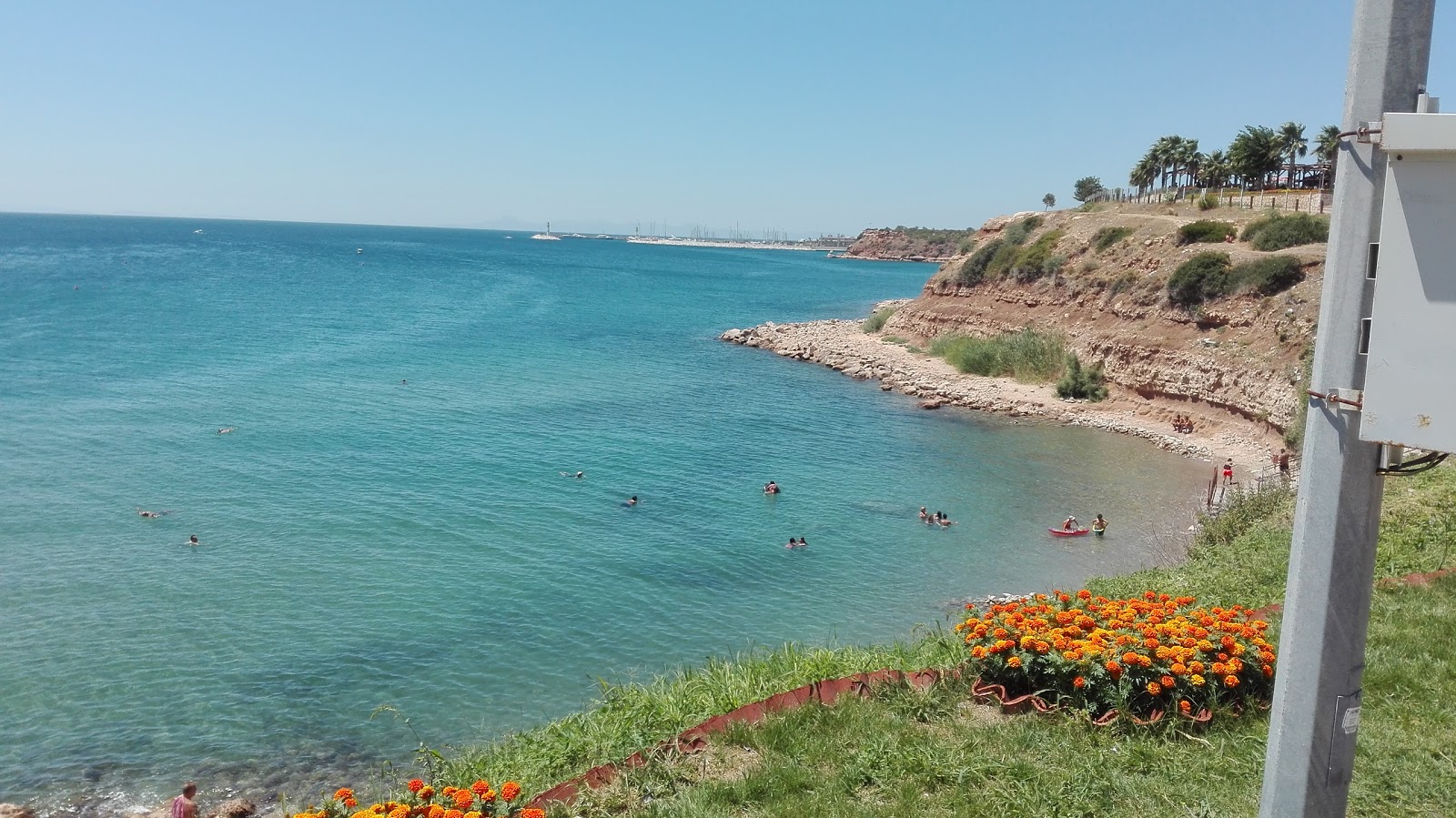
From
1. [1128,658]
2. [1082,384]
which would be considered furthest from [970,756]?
[1082,384]

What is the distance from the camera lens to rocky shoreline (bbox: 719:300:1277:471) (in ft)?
112

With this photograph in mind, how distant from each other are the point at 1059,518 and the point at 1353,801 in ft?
68.8

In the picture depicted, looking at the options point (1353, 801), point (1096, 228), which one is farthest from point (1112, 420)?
point (1353, 801)

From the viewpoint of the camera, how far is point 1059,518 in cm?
2656

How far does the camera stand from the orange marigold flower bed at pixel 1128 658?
25.1ft

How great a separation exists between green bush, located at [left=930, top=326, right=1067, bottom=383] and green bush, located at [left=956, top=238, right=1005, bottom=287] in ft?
23.3

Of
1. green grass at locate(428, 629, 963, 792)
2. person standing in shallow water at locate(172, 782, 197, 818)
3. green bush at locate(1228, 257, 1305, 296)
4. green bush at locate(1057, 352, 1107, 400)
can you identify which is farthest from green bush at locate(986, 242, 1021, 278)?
person standing in shallow water at locate(172, 782, 197, 818)

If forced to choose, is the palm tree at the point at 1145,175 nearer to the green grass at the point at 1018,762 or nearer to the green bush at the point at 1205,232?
the green bush at the point at 1205,232

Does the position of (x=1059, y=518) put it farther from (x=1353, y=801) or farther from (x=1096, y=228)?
(x=1096, y=228)

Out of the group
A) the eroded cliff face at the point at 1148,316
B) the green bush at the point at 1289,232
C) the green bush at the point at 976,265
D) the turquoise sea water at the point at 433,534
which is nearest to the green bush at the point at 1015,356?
the eroded cliff face at the point at 1148,316

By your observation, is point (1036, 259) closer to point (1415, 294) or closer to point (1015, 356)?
point (1015, 356)

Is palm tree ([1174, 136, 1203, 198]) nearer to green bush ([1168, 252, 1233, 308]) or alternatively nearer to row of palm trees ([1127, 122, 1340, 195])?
row of palm trees ([1127, 122, 1340, 195])

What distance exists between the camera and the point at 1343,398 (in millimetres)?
3986

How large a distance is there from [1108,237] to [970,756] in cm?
4910
